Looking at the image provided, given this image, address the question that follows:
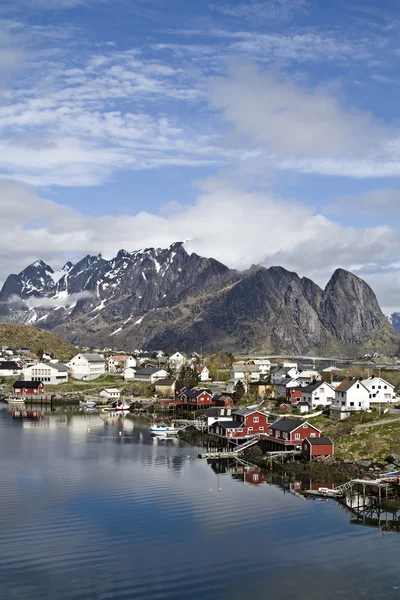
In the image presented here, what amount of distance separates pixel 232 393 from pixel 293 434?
120 ft

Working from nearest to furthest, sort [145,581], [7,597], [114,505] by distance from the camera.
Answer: [7,597] → [145,581] → [114,505]

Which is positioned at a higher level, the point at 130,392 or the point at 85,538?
the point at 130,392

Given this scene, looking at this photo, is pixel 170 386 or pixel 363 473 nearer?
pixel 363 473

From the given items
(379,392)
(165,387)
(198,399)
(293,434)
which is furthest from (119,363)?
(293,434)

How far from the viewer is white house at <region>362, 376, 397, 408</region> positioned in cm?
7375

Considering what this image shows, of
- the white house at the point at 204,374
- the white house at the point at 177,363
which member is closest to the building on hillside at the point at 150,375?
the white house at the point at 204,374

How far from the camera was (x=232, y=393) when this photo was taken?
96.8 metres

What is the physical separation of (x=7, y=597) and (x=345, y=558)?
1709 cm

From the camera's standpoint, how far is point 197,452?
63.8 m

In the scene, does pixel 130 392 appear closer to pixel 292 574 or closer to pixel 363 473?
pixel 363 473

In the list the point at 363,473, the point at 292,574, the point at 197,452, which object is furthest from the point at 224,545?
the point at 197,452

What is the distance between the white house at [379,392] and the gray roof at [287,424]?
14.4 meters

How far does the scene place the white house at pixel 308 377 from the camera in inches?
3947

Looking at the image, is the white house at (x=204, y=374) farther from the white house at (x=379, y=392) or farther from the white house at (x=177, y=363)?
the white house at (x=379, y=392)
